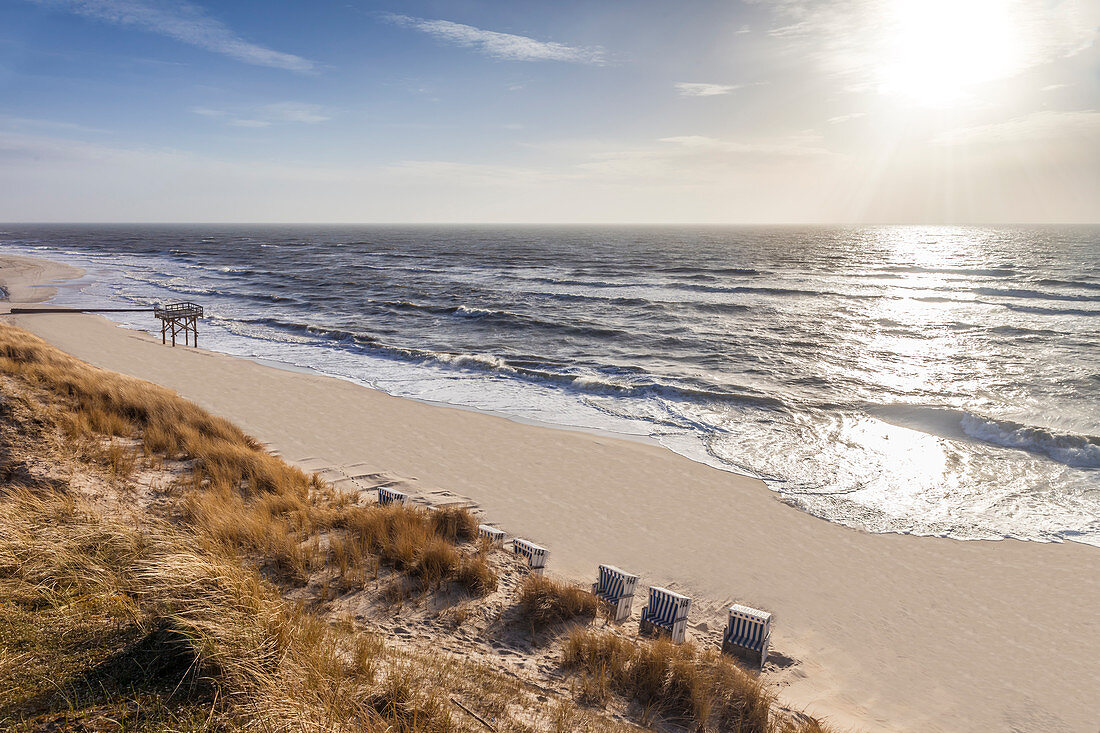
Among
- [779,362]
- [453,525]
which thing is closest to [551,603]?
[453,525]

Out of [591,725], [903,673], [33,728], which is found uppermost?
[33,728]

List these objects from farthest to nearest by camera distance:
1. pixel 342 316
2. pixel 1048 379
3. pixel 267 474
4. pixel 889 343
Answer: pixel 342 316
pixel 889 343
pixel 1048 379
pixel 267 474

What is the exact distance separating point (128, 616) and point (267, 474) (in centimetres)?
698

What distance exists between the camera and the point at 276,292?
55.6 m

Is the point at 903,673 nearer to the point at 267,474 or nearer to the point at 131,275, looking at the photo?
the point at 267,474

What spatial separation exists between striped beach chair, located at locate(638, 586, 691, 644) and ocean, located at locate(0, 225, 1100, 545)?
614 cm

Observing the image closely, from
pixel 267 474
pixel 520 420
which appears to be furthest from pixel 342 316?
pixel 267 474

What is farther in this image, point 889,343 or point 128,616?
point 889,343

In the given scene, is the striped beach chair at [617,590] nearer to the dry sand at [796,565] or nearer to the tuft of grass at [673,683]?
the dry sand at [796,565]

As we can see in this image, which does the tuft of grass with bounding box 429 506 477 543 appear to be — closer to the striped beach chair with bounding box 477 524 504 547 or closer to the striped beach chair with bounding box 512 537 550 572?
the striped beach chair with bounding box 477 524 504 547

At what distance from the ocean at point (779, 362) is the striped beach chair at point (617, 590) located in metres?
6.06

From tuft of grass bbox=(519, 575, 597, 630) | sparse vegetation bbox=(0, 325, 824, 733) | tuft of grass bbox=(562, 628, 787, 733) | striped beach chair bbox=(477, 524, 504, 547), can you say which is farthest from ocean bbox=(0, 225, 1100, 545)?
sparse vegetation bbox=(0, 325, 824, 733)

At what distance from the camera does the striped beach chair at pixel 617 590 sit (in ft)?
30.7

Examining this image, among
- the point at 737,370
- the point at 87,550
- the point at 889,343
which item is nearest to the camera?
the point at 87,550
